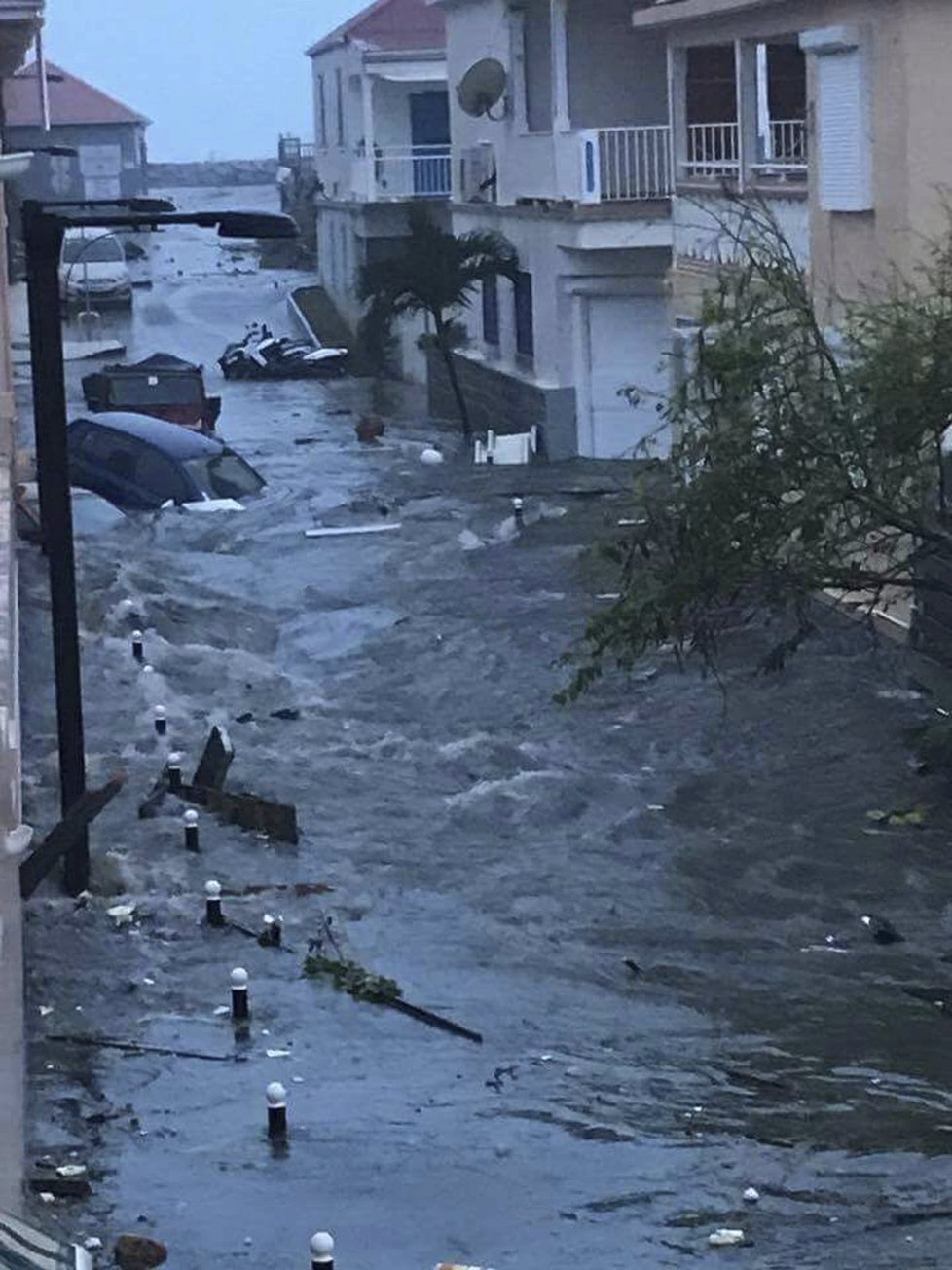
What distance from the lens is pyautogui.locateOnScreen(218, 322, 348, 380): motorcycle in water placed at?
46.1 metres

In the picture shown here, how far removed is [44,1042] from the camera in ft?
36.6

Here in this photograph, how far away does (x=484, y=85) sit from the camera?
33.8m

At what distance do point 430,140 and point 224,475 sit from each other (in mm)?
19402

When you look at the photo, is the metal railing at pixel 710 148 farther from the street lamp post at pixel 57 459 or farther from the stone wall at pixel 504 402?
the street lamp post at pixel 57 459

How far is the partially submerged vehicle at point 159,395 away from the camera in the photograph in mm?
34250

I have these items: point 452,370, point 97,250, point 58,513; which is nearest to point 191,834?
point 58,513

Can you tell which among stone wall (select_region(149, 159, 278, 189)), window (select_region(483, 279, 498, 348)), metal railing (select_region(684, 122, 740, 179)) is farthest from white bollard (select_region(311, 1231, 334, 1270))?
stone wall (select_region(149, 159, 278, 189))

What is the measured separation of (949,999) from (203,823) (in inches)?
202

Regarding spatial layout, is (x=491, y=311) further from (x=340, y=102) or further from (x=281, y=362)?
(x=340, y=102)

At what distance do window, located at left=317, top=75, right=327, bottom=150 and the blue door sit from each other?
6409 mm

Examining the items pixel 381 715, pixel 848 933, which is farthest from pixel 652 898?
pixel 381 715

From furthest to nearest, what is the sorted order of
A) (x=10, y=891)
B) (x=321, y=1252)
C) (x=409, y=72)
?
(x=409, y=72)
(x=10, y=891)
(x=321, y=1252)

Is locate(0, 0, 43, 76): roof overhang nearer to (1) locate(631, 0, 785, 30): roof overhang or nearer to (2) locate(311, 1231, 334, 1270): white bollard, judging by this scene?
(1) locate(631, 0, 785, 30): roof overhang

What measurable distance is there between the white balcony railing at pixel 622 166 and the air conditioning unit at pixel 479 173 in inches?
205
